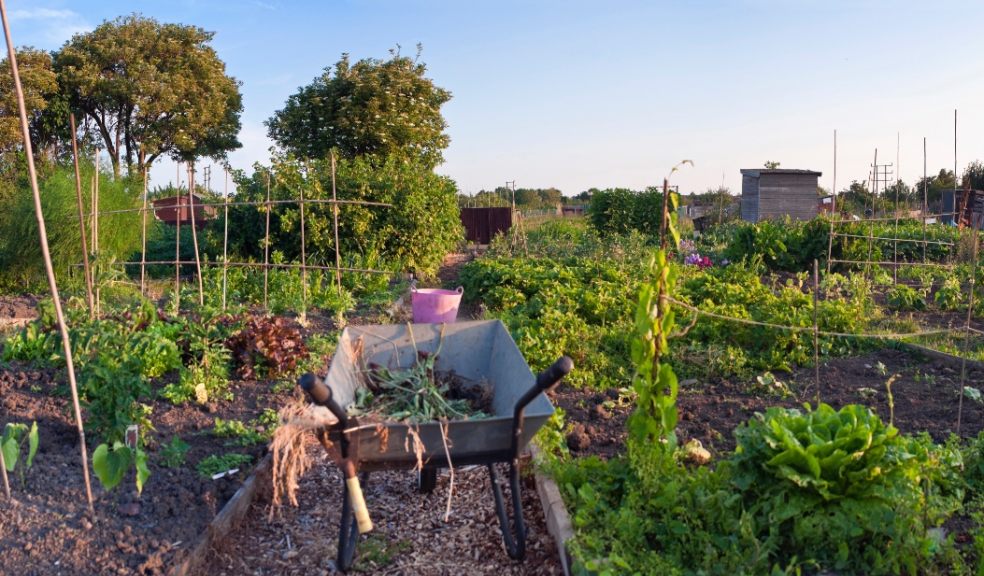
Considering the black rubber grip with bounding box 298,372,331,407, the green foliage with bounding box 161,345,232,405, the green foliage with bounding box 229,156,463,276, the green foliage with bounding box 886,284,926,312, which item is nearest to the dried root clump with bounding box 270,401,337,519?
the black rubber grip with bounding box 298,372,331,407

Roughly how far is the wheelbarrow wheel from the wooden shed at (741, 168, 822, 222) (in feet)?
60.0

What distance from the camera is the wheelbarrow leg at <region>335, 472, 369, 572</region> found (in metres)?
2.75

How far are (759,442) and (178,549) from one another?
2096 millimetres

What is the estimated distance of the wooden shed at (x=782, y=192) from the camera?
20.4 meters

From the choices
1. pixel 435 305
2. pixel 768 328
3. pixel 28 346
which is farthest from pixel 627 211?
pixel 28 346

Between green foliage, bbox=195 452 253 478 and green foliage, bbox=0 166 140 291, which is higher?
green foliage, bbox=0 166 140 291

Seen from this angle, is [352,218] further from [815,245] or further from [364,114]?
[364,114]

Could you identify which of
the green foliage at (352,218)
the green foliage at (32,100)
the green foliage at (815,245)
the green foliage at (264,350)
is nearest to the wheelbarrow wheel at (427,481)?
the green foliage at (264,350)

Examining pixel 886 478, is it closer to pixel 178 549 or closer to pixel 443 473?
pixel 443 473

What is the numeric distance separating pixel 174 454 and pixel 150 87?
2439 centimetres

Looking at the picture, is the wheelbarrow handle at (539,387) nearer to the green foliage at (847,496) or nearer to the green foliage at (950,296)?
the green foliage at (847,496)

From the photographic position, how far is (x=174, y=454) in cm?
349

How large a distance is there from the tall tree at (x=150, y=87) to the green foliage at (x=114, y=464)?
2288cm

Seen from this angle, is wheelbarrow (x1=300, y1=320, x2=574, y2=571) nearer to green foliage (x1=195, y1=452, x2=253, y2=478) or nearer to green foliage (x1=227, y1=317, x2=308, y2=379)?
green foliage (x1=195, y1=452, x2=253, y2=478)
